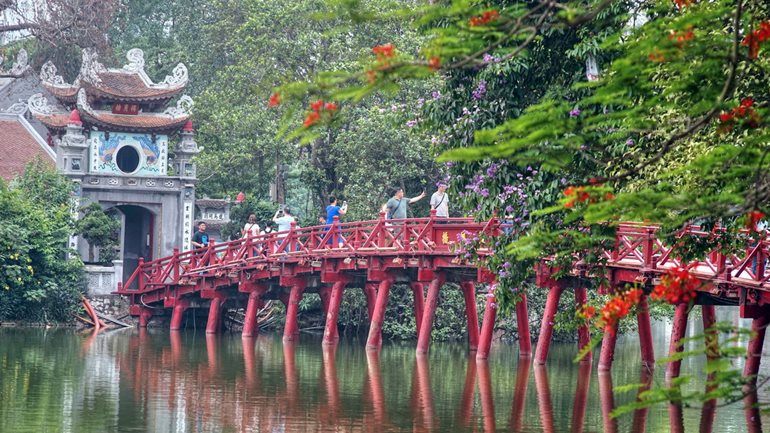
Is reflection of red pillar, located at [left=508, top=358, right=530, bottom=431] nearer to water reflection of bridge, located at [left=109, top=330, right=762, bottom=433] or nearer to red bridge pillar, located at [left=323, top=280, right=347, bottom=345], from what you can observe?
water reflection of bridge, located at [left=109, top=330, right=762, bottom=433]

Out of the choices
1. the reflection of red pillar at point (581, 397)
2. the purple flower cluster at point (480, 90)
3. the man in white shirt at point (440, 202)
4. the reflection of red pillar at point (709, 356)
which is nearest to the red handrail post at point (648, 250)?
the reflection of red pillar at point (709, 356)

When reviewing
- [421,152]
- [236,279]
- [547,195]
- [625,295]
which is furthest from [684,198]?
[421,152]

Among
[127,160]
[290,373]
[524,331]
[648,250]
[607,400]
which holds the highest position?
[127,160]

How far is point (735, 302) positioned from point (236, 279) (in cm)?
1445

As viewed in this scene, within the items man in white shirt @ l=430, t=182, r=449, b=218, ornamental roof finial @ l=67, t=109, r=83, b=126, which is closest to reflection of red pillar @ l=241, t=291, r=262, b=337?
man in white shirt @ l=430, t=182, r=449, b=218

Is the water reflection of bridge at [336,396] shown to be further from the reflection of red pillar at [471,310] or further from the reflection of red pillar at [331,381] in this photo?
the reflection of red pillar at [471,310]

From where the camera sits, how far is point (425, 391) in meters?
22.7

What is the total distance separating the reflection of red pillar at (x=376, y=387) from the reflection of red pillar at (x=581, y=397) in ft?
8.03

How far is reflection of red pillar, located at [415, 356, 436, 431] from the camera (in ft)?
61.9

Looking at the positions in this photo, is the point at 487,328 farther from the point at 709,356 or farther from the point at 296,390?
the point at 709,356

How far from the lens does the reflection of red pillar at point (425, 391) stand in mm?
18875

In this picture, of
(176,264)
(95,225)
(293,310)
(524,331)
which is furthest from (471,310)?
(95,225)

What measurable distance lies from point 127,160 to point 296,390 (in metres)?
20.5

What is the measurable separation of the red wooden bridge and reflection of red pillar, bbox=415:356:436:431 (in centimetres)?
136
